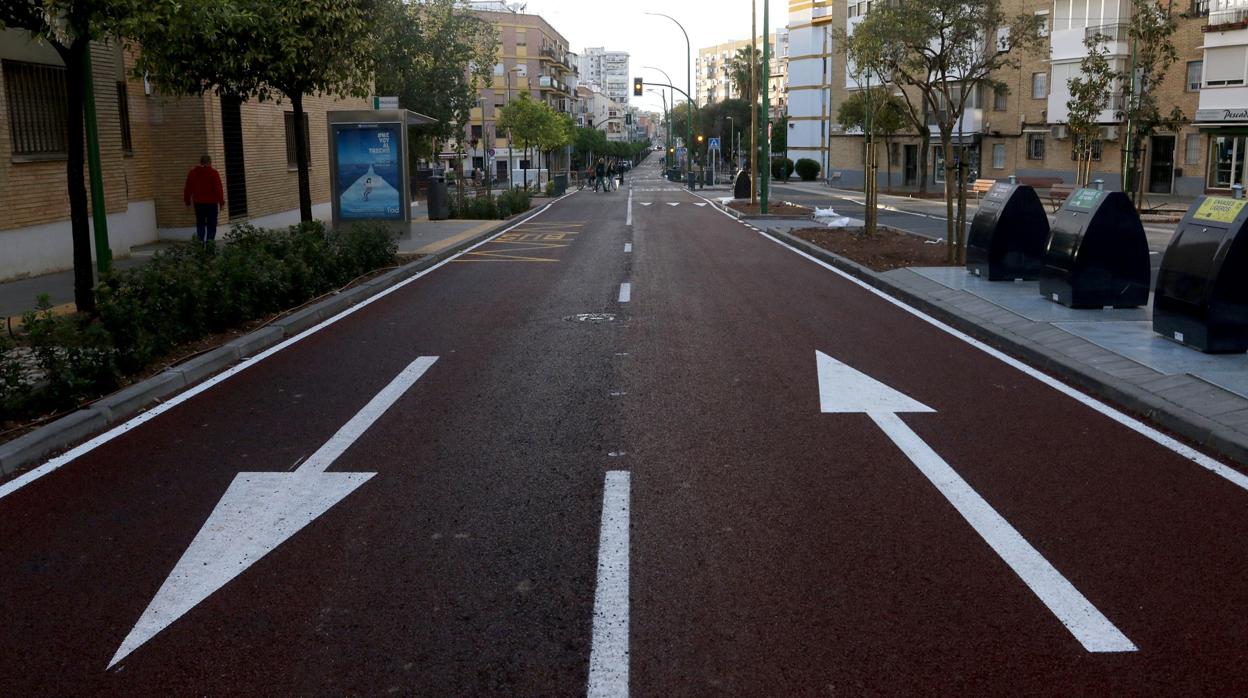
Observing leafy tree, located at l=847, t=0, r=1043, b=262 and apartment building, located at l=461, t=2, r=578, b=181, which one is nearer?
leafy tree, located at l=847, t=0, r=1043, b=262

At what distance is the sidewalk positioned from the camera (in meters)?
13.2

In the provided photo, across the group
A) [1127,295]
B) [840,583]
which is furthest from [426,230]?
[840,583]

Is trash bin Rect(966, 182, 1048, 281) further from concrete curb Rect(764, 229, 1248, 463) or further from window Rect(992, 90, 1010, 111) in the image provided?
window Rect(992, 90, 1010, 111)

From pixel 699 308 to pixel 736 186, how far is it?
1339 inches

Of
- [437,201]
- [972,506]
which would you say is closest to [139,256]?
[437,201]

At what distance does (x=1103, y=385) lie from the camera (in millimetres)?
8148

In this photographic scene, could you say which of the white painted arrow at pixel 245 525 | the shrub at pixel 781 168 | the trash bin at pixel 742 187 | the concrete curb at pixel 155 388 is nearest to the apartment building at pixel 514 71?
the shrub at pixel 781 168

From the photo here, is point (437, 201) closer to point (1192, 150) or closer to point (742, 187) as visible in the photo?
point (742, 187)

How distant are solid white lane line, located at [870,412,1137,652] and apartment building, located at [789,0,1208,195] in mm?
29025

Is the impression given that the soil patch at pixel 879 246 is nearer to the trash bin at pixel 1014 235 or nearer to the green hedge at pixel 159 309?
the trash bin at pixel 1014 235

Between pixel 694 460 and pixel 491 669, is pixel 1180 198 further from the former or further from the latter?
pixel 491 669

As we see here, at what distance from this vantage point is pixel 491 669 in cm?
386

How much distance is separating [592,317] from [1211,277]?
6.17 meters

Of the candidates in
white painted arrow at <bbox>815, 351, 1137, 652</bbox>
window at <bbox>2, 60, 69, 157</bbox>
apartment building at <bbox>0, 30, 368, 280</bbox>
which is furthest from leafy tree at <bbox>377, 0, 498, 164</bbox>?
white painted arrow at <bbox>815, 351, 1137, 652</bbox>
